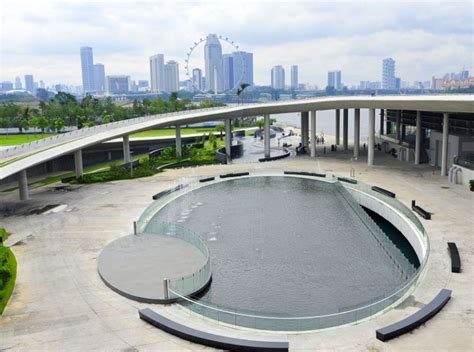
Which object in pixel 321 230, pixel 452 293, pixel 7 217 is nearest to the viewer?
pixel 452 293

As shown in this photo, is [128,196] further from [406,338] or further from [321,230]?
[406,338]

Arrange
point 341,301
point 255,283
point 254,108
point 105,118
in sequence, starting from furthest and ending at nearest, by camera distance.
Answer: point 105,118 → point 254,108 → point 255,283 → point 341,301

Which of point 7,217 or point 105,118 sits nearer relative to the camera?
point 7,217

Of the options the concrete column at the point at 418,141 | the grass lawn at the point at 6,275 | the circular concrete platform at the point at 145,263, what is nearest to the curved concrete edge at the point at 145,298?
the circular concrete platform at the point at 145,263

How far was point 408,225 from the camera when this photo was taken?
3097 centimetres

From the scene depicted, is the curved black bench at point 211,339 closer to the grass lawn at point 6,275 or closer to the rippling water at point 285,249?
the rippling water at point 285,249

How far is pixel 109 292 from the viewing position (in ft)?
73.9

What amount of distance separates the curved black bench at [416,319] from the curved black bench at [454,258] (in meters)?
3.14

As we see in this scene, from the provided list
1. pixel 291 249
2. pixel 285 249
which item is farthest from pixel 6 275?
pixel 291 249

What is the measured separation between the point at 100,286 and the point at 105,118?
83.2m

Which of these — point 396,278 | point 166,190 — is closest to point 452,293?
point 396,278

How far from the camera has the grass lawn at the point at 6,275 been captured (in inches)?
850

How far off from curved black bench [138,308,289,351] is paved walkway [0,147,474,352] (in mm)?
280

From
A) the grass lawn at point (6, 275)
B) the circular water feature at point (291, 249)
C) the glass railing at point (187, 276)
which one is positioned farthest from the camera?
the circular water feature at point (291, 249)
